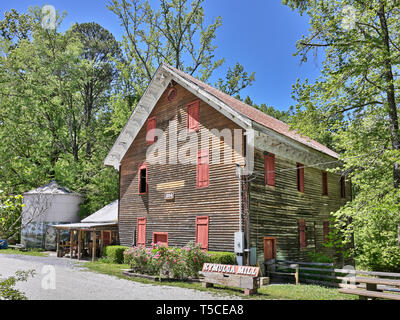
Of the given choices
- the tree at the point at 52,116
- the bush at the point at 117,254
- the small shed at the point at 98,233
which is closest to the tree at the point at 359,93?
the bush at the point at 117,254

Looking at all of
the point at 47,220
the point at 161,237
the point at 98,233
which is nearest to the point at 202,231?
the point at 161,237

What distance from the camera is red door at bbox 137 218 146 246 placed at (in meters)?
21.5

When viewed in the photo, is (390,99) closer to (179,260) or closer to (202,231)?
(202,231)

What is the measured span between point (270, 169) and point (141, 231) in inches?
357

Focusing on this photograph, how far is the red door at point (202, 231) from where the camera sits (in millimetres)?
17547

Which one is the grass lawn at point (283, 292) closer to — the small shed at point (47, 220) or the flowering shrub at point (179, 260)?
the flowering shrub at point (179, 260)

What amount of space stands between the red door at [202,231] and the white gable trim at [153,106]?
203 inches

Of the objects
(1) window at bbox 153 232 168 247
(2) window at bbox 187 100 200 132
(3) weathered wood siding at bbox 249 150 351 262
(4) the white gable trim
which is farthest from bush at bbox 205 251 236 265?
(2) window at bbox 187 100 200 132

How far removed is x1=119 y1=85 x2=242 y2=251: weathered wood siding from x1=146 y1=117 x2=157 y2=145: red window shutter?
0.40 metres

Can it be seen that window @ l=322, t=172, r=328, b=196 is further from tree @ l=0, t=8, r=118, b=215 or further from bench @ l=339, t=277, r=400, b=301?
tree @ l=0, t=8, r=118, b=215

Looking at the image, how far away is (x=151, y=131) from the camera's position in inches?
872

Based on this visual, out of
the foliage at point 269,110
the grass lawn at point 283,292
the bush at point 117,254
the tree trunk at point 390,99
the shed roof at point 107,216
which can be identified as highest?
the foliage at point 269,110

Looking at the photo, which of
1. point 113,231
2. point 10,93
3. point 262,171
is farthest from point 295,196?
point 10,93

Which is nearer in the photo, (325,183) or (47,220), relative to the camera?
(325,183)
